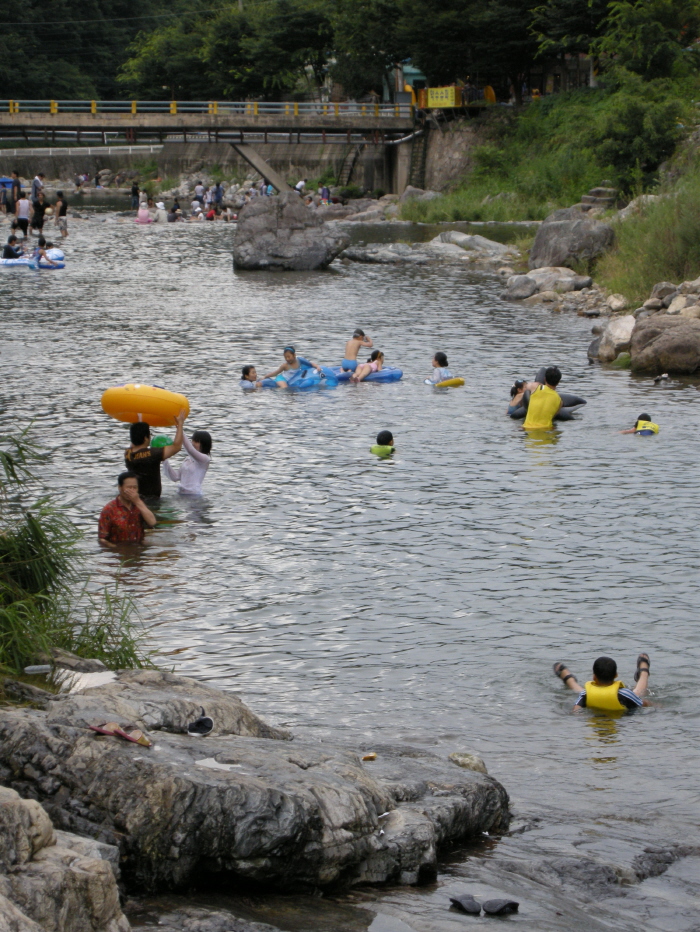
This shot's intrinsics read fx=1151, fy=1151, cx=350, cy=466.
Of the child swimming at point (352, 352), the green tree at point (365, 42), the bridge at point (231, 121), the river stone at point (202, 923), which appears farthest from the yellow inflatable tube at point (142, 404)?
the green tree at point (365, 42)

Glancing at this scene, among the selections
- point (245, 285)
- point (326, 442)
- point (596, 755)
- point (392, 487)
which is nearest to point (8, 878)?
point (596, 755)

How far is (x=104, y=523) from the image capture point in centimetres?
1211

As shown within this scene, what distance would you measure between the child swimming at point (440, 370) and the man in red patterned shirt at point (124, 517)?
9415mm

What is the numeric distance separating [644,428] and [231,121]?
5004cm

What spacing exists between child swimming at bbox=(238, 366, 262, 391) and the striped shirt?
12.5 m

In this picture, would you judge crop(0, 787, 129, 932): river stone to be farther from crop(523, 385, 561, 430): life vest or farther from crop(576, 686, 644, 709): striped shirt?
crop(523, 385, 561, 430): life vest

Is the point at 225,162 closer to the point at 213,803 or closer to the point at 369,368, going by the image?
the point at 369,368

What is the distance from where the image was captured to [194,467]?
45.4 feet

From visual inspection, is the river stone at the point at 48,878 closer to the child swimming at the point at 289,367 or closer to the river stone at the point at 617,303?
the child swimming at the point at 289,367

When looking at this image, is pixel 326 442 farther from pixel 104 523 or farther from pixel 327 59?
pixel 327 59

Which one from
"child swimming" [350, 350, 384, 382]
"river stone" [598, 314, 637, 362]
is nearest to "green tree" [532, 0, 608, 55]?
"river stone" [598, 314, 637, 362]

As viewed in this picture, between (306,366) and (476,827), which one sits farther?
(306,366)

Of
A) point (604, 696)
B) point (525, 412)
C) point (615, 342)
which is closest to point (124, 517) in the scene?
point (604, 696)

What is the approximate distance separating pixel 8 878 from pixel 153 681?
2643mm
